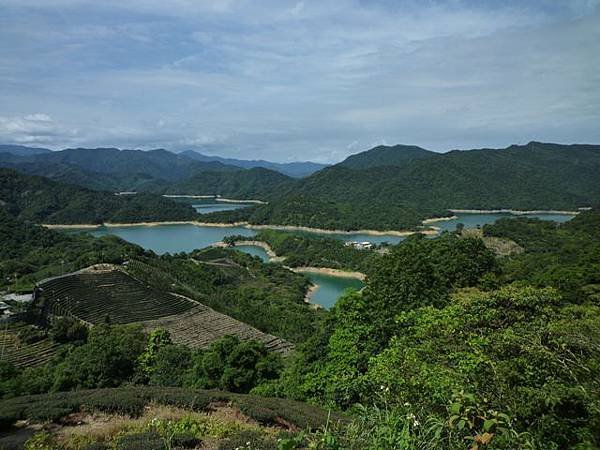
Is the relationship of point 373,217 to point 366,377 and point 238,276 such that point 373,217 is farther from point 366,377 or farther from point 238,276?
point 366,377

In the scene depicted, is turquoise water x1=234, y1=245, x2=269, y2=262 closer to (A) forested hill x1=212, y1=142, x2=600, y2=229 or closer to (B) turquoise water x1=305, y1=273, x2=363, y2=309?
(B) turquoise water x1=305, y1=273, x2=363, y2=309

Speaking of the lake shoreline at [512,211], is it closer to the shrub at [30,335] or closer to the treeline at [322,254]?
the treeline at [322,254]

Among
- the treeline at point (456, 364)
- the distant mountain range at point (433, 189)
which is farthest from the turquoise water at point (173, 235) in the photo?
the treeline at point (456, 364)

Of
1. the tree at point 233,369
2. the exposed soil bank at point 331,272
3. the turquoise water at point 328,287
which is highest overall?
the tree at point 233,369

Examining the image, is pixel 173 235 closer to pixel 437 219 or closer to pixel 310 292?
pixel 310 292

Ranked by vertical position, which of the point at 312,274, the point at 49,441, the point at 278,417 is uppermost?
the point at 49,441

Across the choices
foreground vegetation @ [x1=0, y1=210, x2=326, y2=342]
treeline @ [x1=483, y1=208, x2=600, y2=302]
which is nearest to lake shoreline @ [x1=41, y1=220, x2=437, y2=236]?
treeline @ [x1=483, y1=208, x2=600, y2=302]

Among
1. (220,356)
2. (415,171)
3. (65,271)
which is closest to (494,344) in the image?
(220,356)
